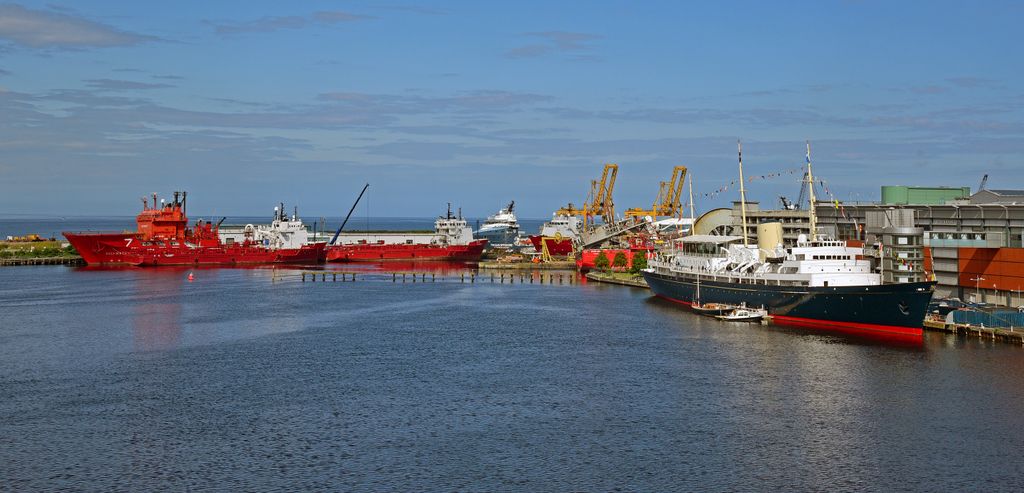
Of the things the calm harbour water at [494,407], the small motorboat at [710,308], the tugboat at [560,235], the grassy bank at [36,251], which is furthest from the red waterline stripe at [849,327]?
the grassy bank at [36,251]

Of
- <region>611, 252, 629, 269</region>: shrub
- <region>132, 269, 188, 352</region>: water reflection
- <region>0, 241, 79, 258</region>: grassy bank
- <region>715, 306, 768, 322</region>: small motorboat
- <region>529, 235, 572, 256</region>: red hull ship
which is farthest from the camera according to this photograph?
<region>529, 235, 572, 256</region>: red hull ship

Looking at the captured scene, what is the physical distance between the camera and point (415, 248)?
127 m

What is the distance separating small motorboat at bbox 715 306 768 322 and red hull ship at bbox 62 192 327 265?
73.3m

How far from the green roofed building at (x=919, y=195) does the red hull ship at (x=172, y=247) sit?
72930 millimetres

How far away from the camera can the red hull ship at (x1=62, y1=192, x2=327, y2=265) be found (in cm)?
10912

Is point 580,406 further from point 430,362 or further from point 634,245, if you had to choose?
point 634,245

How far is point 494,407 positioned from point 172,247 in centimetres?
8818

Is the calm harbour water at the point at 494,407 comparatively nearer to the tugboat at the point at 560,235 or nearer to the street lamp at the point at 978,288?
the street lamp at the point at 978,288

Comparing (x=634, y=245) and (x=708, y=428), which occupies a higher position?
(x=634, y=245)

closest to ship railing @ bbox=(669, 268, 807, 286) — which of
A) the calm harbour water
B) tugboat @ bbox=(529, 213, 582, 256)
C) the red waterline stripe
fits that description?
the red waterline stripe

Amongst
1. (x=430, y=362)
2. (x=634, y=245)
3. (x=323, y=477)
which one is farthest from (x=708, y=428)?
(x=634, y=245)

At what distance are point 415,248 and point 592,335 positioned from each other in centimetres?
7751

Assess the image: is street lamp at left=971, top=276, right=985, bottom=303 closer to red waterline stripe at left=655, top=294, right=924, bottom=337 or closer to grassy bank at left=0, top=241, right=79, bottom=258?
red waterline stripe at left=655, top=294, right=924, bottom=337

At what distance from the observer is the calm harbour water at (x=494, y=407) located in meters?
26.4
